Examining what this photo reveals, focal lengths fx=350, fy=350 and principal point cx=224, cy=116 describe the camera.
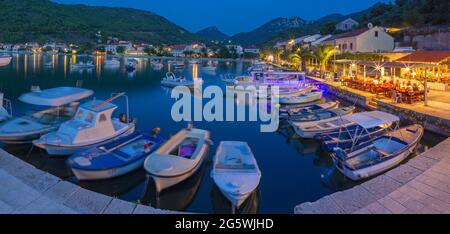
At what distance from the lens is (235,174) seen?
1004 centimetres

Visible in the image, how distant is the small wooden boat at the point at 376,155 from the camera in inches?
469

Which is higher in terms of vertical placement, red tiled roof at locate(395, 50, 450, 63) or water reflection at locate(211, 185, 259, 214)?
red tiled roof at locate(395, 50, 450, 63)

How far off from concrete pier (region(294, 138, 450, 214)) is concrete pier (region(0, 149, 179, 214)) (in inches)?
151

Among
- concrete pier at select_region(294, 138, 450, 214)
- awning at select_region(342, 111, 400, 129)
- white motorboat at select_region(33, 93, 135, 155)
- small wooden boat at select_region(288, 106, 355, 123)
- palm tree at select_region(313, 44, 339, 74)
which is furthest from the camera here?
palm tree at select_region(313, 44, 339, 74)

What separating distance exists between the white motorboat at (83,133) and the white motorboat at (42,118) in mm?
1724

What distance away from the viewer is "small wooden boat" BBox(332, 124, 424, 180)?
469 inches

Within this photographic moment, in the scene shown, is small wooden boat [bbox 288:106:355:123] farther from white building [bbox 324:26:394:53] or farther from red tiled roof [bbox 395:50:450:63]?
white building [bbox 324:26:394:53]

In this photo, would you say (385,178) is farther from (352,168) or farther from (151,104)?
(151,104)

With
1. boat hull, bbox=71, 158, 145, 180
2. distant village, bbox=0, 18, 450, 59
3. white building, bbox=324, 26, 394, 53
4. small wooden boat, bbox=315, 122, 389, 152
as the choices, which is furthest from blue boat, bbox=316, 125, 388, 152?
white building, bbox=324, 26, 394, 53

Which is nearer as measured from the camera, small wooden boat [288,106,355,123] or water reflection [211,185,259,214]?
water reflection [211,185,259,214]

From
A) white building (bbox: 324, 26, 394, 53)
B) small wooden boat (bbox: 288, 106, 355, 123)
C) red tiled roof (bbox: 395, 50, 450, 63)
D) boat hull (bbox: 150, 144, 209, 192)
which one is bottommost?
boat hull (bbox: 150, 144, 209, 192)

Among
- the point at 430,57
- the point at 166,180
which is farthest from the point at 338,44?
the point at 166,180

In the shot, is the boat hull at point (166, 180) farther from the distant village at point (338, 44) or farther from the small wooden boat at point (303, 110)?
the distant village at point (338, 44)

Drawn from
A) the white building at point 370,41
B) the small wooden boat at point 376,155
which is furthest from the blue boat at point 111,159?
the white building at point 370,41
